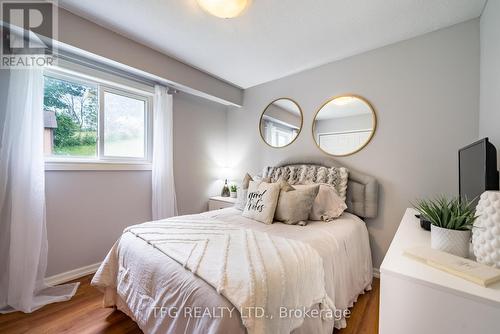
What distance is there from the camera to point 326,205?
200 cm

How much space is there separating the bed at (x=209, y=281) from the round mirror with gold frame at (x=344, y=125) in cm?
42

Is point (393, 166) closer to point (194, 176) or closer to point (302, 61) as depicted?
point (302, 61)

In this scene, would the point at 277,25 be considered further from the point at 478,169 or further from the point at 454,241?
the point at 454,241

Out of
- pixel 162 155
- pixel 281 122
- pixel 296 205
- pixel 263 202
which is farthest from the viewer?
pixel 281 122

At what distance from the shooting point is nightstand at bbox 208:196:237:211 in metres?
3.04

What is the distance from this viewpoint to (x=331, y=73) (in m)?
2.50

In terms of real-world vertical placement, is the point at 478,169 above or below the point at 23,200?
above

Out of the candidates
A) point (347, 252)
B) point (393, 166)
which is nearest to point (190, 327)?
point (347, 252)

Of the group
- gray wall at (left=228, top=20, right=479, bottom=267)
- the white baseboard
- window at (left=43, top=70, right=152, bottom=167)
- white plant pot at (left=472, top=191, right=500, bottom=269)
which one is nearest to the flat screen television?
white plant pot at (left=472, top=191, right=500, bottom=269)

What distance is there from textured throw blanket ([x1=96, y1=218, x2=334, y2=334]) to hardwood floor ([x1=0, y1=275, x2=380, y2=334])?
14.6 inches

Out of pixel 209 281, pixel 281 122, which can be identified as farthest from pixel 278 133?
pixel 209 281

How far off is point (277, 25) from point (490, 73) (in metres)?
1.65

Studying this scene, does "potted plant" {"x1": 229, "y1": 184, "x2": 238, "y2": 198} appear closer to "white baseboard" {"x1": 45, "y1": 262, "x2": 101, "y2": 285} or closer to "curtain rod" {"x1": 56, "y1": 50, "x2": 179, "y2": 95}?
"curtain rod" {"x1": 56, "y1": 50, "x2": 179, "y2": 95}

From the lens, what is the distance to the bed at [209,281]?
2.90 ft
